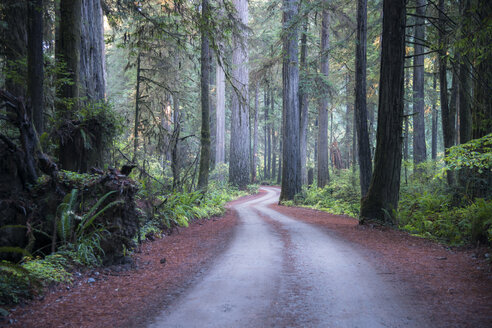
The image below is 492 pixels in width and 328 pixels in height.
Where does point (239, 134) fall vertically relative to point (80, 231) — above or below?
above

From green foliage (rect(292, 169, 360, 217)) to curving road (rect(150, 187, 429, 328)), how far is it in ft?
28.6

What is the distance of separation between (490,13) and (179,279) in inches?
307

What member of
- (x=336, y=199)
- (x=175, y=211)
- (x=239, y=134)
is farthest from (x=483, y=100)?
(x=239, y=134)

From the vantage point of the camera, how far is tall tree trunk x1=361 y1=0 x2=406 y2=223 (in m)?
8.45

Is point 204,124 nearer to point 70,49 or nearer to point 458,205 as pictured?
point 70,49

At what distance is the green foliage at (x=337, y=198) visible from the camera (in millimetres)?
14719

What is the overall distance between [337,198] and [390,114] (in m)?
9.79

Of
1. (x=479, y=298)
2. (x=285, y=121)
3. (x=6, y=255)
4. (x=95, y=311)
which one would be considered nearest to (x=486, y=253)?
(x=479, y=298)

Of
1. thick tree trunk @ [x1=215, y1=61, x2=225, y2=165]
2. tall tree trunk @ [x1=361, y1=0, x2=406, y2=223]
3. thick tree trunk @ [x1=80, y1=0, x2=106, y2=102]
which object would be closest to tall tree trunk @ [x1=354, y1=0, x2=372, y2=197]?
tall tree trunk @ [x1=361, y1=0, x2=406, y2=223]

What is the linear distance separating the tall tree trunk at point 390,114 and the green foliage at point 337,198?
17.0ft

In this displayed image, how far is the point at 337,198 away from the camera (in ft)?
58.2

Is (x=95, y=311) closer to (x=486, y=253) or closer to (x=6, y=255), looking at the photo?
(x=6, y=255)

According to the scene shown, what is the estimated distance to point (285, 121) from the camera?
1772cm

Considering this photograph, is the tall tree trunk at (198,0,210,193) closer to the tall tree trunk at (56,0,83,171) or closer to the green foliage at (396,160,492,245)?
the tall tree trunk at (56,0,83,171)
